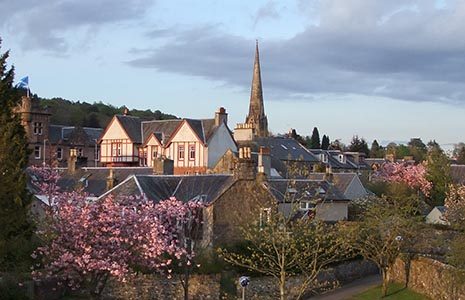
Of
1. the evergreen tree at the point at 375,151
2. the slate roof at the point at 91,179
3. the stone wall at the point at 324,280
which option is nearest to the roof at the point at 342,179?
the stone wall at the point at 324,280

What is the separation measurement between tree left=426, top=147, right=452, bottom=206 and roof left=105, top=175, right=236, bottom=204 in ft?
152

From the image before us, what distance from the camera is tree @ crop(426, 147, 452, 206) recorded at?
279ft

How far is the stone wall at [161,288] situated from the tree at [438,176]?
52805mm

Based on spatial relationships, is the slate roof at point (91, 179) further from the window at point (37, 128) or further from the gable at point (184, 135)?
the window at point (37, 128)

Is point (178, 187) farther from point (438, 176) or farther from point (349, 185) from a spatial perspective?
point (438, 176)

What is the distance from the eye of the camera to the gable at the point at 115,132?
79812 millimetres

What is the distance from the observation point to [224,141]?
71875 millimetres

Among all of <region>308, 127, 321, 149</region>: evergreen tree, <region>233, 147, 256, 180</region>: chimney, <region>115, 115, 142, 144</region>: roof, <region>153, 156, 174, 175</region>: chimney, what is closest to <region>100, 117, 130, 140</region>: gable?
<region>115, 115, 142, 144</region>: roof

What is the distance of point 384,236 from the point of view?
42969mm

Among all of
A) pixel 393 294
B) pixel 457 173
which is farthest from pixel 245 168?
pixel 457 173

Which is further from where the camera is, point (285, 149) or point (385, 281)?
point (285, 149)

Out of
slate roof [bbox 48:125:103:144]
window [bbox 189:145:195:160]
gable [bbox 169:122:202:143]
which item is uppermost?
slate roof [bbox 48:125:103:144]

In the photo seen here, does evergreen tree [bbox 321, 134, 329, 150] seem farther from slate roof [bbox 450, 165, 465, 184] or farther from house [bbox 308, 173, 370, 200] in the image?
house [bbox 308, 173, 370, 200]

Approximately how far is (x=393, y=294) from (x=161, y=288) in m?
13.4
